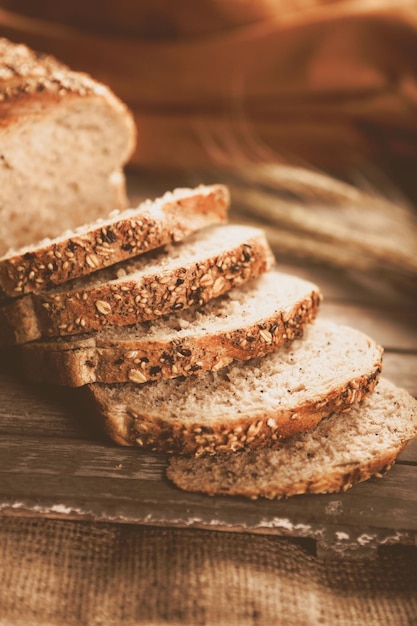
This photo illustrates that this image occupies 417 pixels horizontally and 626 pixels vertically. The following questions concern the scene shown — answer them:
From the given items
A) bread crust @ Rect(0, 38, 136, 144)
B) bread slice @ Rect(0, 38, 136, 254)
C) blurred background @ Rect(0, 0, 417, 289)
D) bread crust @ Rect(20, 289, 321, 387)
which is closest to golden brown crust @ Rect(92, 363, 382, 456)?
bread crust @ Rect(20, 289, 321, 387)

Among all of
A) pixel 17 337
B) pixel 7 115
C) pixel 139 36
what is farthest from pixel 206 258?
pixel 139 36

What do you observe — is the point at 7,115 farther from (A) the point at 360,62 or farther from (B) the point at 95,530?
(A) the point at 360,62

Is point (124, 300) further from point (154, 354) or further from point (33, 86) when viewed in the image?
point (33, 86)

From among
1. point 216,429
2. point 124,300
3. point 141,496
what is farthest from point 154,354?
point 141,496

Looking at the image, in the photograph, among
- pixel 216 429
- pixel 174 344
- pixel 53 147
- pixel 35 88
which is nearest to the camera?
pixel 216 429

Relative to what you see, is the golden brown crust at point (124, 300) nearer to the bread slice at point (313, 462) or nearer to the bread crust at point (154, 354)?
the bread crust at point (154, 354)
